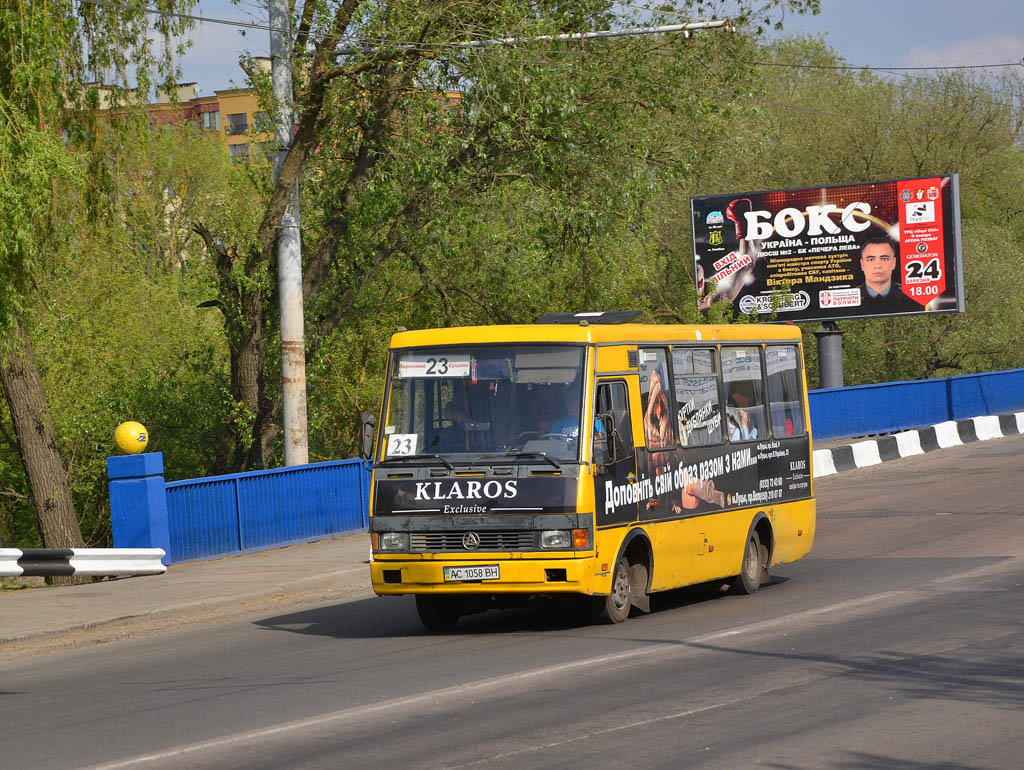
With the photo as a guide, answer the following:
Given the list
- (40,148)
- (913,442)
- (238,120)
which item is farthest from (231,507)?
(238,120)

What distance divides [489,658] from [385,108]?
13663 millimetres

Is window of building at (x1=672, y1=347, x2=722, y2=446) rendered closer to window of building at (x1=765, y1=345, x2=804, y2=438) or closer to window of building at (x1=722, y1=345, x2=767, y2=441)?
window of building at (x1=722, y1=345, x2=767, y2=441)

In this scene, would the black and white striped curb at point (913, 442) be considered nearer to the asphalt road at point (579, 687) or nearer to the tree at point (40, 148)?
the asphalt road at point (579, 687)

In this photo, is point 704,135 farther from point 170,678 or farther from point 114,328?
point 170,678

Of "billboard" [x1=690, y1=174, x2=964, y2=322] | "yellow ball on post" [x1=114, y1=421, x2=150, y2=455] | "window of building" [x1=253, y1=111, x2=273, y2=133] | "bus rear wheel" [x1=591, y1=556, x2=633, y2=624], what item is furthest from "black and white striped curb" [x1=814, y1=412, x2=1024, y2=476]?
"bus rear wheel" [x1=591, y1=556, x2=633, y2=624]

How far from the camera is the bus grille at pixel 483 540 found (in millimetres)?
11695

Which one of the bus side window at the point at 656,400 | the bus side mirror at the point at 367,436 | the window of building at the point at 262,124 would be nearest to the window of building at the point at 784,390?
the bus side window at the point at 656,400

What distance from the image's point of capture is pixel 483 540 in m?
11.8

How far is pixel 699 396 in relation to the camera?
13844 mm

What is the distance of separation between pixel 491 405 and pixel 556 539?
124 cm

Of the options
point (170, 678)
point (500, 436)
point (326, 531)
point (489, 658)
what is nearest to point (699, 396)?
point (500, 436)

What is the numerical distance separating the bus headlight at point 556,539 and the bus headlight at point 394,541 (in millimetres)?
1162

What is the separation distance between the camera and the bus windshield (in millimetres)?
11914

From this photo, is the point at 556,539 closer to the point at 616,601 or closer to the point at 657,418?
the point at 616,601
